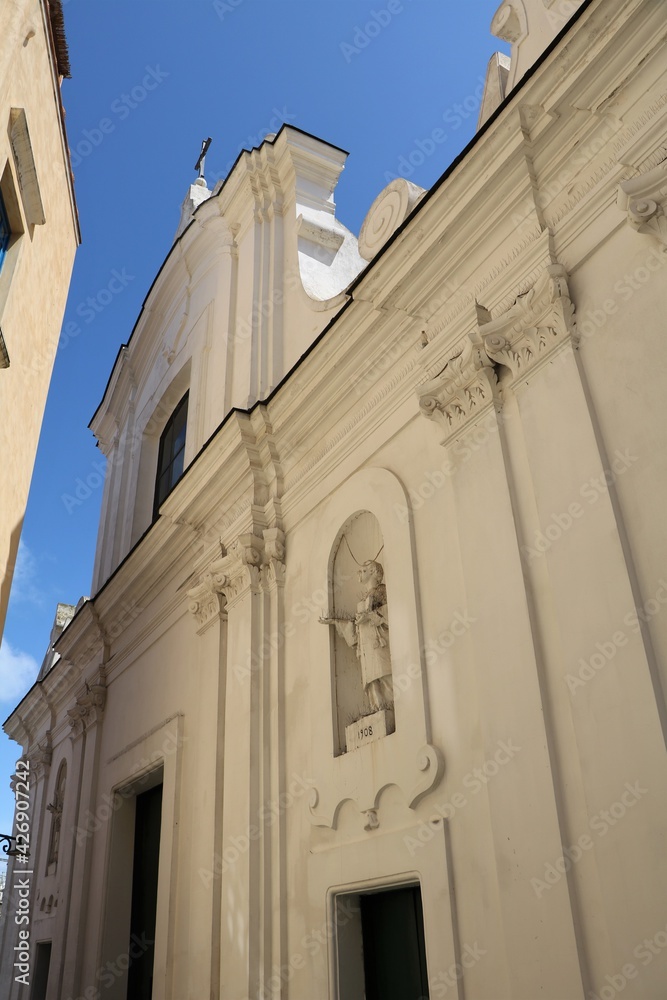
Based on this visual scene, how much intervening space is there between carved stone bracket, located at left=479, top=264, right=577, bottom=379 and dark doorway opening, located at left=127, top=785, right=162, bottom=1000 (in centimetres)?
645

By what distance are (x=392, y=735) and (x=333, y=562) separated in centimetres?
171

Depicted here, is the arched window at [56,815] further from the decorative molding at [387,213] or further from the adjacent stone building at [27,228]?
the decorative molding at [387,213]

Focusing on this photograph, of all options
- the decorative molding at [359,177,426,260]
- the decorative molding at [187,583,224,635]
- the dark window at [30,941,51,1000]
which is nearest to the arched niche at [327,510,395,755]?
the decorative molding at [187,583,224,635]

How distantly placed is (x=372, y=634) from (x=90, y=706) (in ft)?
20.9

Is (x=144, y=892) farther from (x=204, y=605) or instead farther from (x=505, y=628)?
(x=505, y=628)

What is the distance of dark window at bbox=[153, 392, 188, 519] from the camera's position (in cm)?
1142

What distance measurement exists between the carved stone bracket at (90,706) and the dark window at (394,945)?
6149 mm

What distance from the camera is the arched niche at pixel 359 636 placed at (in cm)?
588

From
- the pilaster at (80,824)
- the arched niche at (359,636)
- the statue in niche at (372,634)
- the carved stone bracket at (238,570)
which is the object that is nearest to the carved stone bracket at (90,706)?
the pilaster at (80,824)

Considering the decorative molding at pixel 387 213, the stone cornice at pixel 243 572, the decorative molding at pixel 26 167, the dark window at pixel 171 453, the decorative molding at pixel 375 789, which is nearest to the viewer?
the decorative molding at pixel 375 789

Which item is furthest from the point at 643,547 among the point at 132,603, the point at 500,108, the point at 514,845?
the point at 132,603

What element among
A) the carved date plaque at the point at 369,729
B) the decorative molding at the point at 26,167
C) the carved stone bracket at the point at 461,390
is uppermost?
the decorative molding at the point at 26,167

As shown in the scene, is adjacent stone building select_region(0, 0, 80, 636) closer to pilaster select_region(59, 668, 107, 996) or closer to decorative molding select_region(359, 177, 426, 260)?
decorative molding select_region(359, 177, 426, 260)

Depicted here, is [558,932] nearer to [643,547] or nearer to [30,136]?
[643,547]
